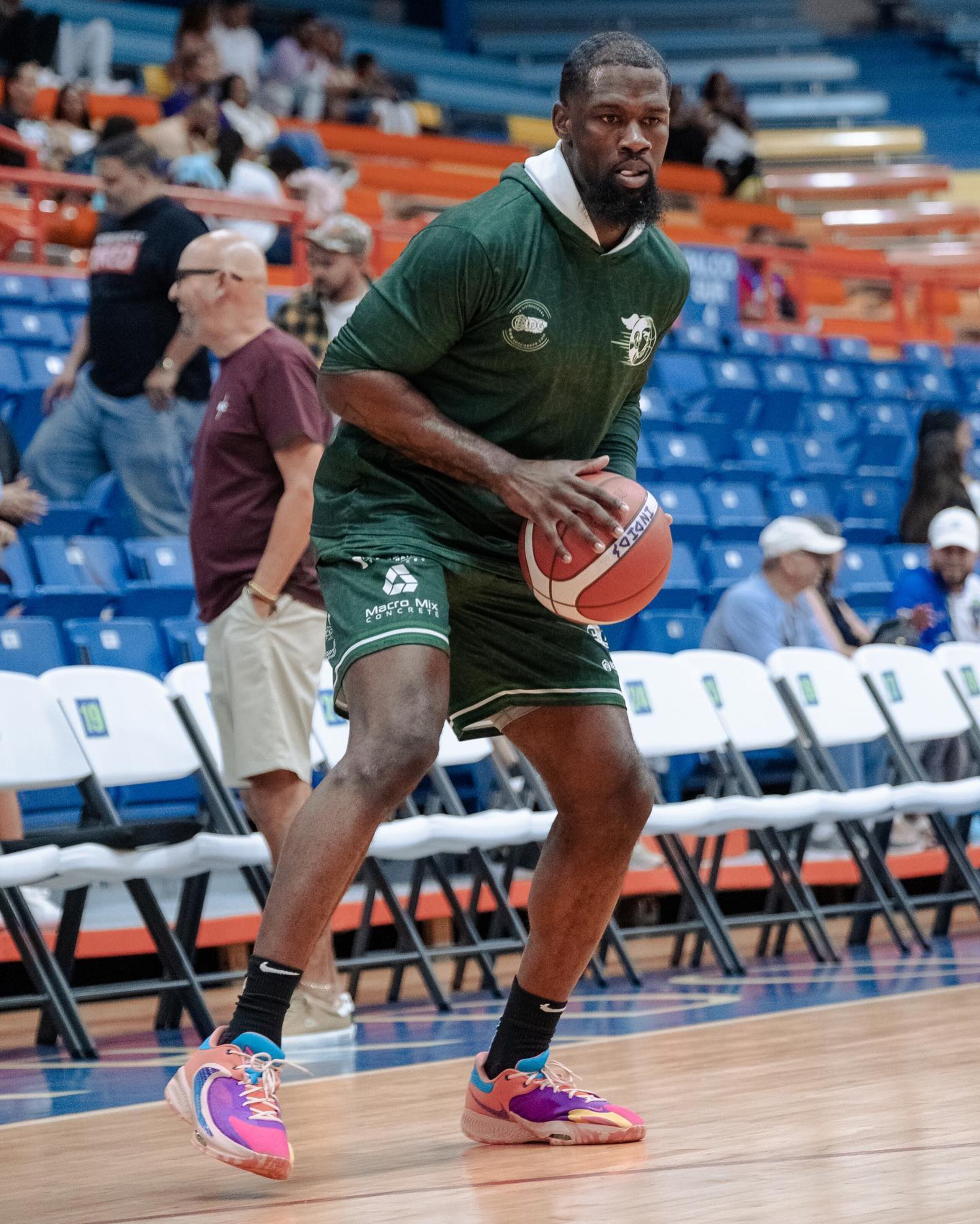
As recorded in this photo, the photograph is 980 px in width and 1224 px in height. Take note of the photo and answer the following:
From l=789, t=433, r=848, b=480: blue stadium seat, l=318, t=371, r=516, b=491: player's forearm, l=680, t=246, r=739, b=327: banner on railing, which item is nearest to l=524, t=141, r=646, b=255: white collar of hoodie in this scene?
l=318, t=371, r=516, b=491: player's forearm

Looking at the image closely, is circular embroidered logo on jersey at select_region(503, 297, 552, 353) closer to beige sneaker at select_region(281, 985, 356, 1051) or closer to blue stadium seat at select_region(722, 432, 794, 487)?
beige sneaker at select_region(281, 985, 356, 1051)

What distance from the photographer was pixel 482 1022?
5035 mm

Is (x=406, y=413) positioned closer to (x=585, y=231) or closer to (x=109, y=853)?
Answer: (x=585, y=231)

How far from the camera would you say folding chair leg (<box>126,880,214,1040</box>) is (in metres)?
4.81

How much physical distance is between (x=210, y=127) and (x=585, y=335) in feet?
30.6

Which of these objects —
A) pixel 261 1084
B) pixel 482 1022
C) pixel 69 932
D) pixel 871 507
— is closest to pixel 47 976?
pixel 69 932

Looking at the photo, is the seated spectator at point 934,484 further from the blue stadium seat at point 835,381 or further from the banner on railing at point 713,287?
the banner on railing at point 713,287

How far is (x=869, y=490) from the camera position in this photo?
36.8 ft

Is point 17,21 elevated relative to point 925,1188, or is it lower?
elevated

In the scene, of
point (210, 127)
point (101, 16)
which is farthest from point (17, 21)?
point (101, 16)

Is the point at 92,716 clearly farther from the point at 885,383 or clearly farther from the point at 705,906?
the point at 885,383

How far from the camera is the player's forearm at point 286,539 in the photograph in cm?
462

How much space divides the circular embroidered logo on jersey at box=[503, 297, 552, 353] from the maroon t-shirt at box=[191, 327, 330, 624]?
1.75 meters

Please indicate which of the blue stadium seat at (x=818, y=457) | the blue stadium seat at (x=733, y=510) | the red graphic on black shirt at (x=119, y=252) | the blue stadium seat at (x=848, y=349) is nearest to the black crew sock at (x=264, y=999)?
the red graphic on black shirt at (x=119, y=252)
